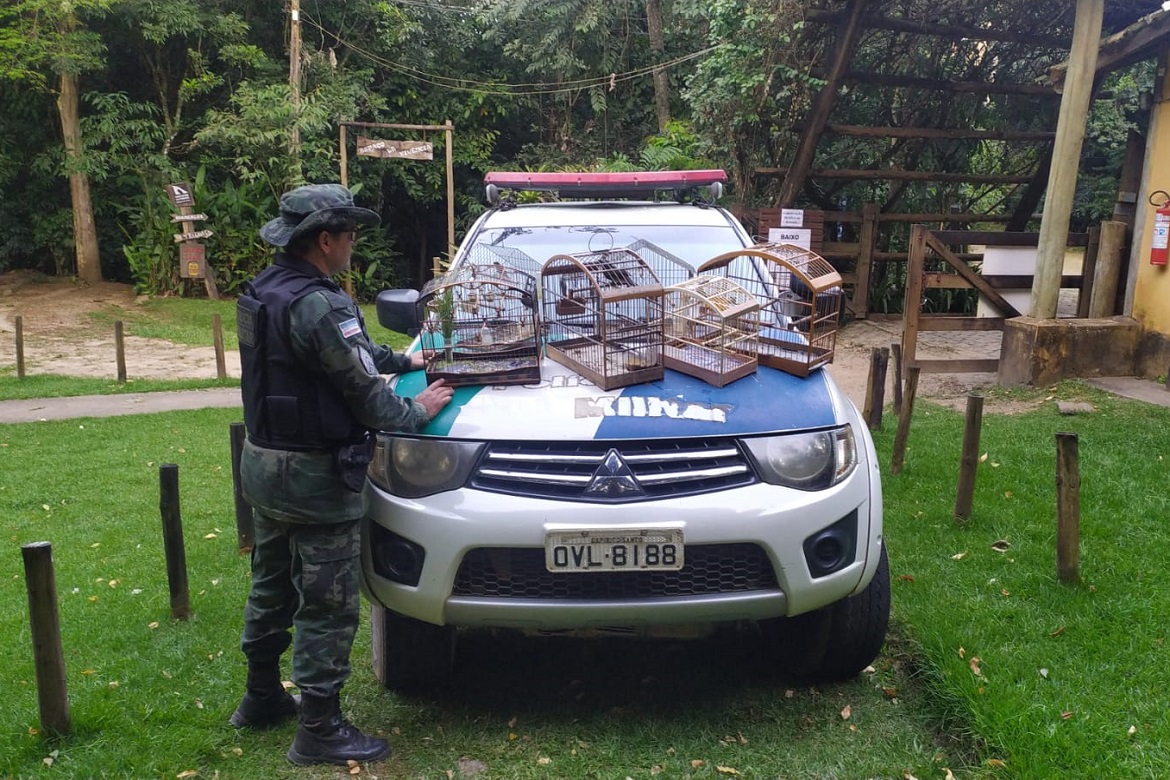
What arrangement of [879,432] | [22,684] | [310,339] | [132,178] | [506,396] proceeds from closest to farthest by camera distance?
[310,339], [506,396], [22,684], [879,432], [132,178]

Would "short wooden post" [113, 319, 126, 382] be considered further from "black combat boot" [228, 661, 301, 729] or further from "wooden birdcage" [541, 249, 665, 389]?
"black combat boot" [228, 661, 301, 729]

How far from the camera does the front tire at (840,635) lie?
3.41 meters

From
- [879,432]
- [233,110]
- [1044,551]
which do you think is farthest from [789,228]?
[233,110]

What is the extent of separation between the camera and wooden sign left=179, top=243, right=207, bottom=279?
1772cm

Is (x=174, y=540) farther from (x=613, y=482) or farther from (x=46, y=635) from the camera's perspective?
(x=613, y=482)

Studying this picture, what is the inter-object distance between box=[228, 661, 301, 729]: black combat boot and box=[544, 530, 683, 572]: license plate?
1162 millimetres

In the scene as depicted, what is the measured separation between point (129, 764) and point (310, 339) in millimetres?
1491

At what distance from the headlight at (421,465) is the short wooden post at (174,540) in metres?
1.29

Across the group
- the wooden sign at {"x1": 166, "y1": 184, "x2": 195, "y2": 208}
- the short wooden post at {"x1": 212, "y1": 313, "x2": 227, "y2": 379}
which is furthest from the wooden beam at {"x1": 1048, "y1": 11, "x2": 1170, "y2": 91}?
the wooden sign at {"x1": 166, "y1": 184, "x2": 195, "y2": 208}

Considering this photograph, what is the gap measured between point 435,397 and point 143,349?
12.6 metres

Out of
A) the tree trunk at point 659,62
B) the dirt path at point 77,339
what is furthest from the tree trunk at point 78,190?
the tree trunk at point 659,62

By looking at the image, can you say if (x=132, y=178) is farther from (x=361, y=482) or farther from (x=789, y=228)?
(x=361, y=482)

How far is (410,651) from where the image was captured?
3.45 meters

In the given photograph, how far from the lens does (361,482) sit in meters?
3.01
